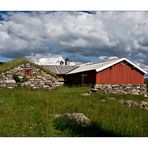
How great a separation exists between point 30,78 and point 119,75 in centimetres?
767

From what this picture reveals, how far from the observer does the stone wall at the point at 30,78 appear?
30500mm

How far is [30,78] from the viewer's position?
31.5m

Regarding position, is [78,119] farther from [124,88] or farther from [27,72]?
[124,88]

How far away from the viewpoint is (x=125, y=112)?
1352 centimetres

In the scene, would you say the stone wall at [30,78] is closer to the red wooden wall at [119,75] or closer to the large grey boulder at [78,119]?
the red wooden wall at [119,75]

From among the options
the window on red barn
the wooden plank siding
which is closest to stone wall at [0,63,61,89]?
the window on red barn

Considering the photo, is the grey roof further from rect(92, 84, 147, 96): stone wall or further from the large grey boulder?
the large grey boulder

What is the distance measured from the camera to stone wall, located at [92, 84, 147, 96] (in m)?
32.2

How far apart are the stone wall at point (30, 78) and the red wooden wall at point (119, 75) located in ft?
12.6

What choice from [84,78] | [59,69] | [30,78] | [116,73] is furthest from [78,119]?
[59,69]

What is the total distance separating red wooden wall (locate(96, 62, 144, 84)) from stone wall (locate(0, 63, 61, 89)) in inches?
152
